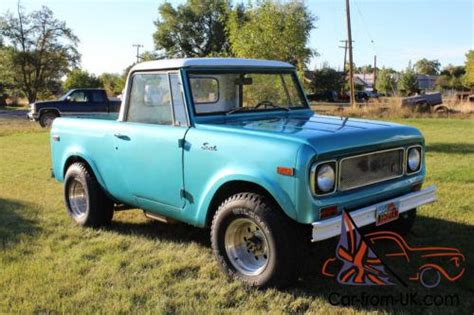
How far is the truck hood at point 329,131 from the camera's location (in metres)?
3.77

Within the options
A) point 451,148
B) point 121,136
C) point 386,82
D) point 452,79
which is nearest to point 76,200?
point 121,136

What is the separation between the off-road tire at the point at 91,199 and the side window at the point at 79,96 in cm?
1770

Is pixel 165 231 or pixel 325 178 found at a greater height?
pixel 325 178

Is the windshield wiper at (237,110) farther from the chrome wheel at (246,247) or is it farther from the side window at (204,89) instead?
the chrome wheel at (246,247)

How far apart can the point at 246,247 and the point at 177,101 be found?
1.48m

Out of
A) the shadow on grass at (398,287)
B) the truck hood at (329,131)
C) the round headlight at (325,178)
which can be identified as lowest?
the shadow on grass at (398,287)

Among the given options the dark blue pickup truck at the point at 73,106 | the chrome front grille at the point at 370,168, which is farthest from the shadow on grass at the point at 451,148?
the dark blue pickup truck at the point at 73,106

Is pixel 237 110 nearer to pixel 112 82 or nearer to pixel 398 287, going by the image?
pixel 398 287

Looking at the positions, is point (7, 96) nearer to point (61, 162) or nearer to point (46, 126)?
point (46, 126)

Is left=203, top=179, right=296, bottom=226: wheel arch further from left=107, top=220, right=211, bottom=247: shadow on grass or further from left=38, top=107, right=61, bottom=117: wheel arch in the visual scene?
left=38, top=107, right=61, bottom=117: wheel arch

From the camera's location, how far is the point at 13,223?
5.96 meters

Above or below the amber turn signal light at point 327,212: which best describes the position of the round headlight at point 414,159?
above

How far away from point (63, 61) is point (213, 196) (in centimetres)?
4617

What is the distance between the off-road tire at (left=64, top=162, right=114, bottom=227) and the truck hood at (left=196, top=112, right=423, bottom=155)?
1.76 metres
